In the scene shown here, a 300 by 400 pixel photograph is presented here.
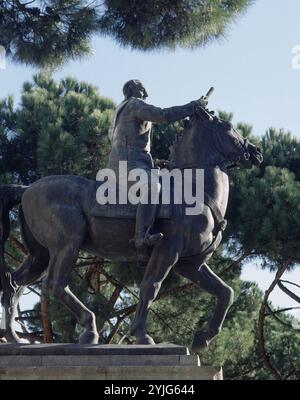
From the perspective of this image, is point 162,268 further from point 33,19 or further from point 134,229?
point 33,19

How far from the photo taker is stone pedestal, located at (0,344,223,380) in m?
8.70

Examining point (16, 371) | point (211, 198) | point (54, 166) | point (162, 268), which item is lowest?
point (16, 371)

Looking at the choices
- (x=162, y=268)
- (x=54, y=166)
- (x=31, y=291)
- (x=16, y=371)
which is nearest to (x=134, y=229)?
(x=162, y=268)

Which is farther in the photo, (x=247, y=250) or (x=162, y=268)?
(x=247, y=250)

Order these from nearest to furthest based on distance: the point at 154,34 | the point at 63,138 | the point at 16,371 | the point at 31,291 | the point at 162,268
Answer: the point at 16,371
the point at 162,268
the point at 154,34
the point at 63,138
the point at 31,291

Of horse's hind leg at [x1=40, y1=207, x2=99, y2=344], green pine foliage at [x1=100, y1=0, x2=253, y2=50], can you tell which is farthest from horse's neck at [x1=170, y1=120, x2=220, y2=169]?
green pine foliage at [x1=100, y1=0, x2=253, y2=50]

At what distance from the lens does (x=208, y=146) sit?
1009 centimetres

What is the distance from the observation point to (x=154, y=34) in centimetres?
1346

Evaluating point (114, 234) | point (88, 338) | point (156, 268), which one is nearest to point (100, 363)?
point (88, 338)

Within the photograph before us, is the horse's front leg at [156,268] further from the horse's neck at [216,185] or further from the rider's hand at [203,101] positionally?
the rider's hand at [203,101]

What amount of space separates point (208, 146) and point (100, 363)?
97.2 inches

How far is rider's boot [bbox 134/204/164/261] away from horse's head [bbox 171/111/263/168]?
70 centimetres

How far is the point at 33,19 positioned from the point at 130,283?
159 inches

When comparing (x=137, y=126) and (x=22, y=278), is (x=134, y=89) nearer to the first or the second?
(x=137, y=126)
